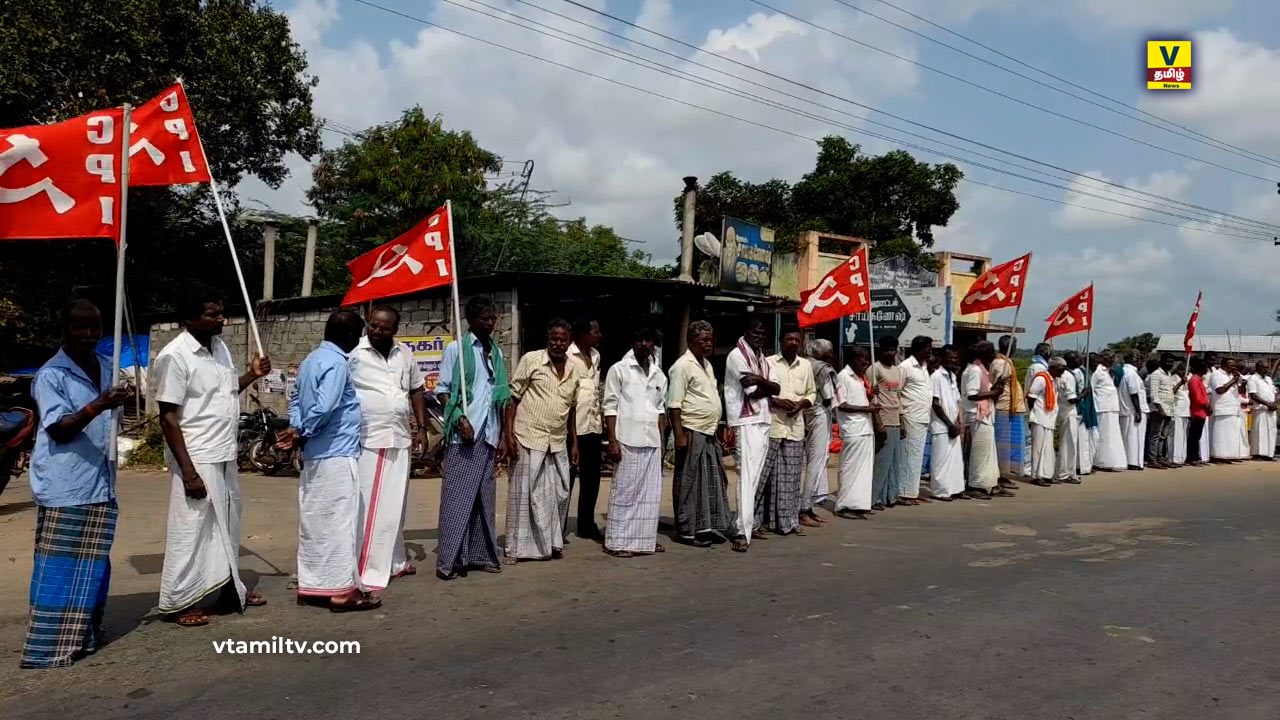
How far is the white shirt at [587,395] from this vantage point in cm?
686

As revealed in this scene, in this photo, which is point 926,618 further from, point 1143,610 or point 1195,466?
point 1195,466

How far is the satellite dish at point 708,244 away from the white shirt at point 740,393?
8920 mm

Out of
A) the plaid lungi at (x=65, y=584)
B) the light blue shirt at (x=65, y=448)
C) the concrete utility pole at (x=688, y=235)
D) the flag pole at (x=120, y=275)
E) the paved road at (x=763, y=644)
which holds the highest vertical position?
the concrete utility pole at (x=688, y=235)

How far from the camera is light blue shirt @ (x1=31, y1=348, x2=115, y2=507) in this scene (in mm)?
4109

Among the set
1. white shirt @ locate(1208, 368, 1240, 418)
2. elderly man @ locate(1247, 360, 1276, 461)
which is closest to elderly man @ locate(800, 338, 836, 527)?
white shirt @ locate(1208, 368, 1240, 418)

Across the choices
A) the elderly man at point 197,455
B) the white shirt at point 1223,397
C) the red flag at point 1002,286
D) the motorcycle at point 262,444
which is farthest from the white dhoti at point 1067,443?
the elderly man at point 197,455

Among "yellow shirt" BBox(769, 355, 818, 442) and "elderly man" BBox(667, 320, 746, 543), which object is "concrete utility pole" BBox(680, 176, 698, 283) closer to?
"yellow shirt" BBox(769, 355, 818, 442)

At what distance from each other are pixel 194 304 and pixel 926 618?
13.5 ft

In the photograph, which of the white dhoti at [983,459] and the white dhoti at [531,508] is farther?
the white dhoti at [983,459]

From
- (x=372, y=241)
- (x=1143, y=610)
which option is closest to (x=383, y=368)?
(x=1143, y=610)

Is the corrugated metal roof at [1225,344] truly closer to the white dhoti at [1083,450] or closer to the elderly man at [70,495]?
the white dhoti at [1083,450]

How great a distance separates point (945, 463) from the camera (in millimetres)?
9797

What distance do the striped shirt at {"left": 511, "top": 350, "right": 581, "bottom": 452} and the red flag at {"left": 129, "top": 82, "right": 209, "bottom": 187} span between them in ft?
7.82

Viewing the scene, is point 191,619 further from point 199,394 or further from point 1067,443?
point 1067,443
